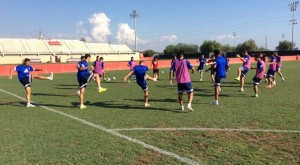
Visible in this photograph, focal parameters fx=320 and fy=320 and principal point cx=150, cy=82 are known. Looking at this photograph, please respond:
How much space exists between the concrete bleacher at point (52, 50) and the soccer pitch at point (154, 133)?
226ft

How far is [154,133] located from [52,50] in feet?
263

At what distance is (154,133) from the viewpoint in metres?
7.27

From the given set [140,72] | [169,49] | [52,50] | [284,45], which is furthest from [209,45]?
[140,72]

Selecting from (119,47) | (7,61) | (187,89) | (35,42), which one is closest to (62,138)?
(187,89)

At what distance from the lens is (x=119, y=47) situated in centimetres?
9750

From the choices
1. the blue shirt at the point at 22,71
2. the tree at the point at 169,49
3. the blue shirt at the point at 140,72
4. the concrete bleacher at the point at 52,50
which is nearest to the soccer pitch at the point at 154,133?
the blue shirt at the point at 140,72

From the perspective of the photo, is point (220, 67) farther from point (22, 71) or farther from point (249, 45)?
point (249, 45)

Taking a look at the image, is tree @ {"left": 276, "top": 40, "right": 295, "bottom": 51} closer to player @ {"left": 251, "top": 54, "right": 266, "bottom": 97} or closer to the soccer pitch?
player @ {"left": 251, "top": 54, "right": 266, "bottom": 97}

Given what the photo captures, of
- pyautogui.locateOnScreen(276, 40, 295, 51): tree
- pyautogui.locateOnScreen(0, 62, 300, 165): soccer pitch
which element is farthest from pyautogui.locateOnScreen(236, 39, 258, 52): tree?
pyautogui.locateOnScreen(0, 62, 300, 165): soccer pitch

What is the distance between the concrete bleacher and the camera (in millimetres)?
75312

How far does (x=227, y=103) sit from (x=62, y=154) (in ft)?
23.1

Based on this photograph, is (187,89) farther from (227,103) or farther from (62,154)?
(62,154)

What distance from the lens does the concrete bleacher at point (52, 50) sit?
247 ft

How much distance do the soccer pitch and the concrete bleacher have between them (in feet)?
226
